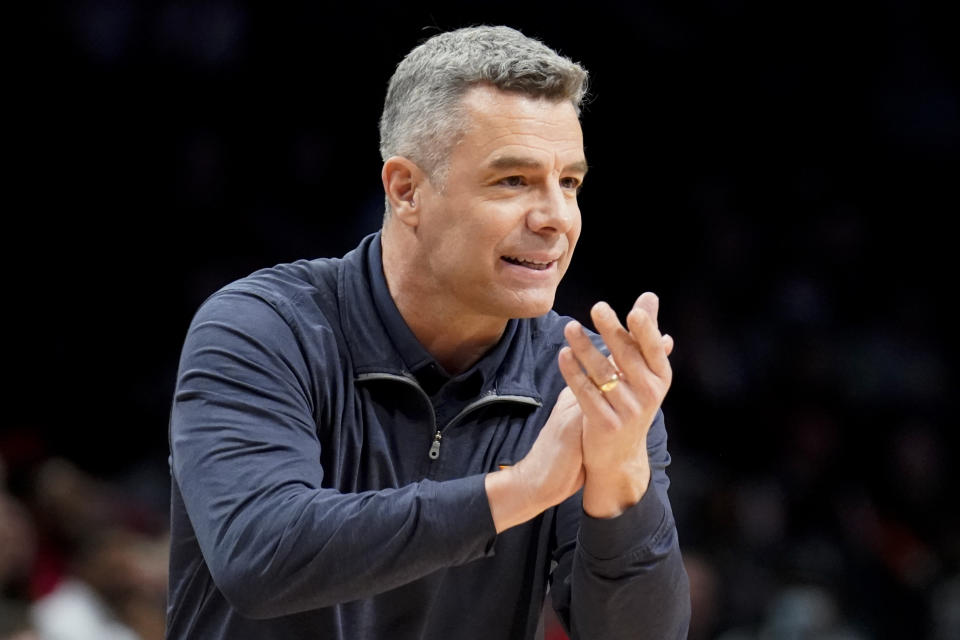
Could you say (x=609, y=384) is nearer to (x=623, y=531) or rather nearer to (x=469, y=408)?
(x=623, y=531)

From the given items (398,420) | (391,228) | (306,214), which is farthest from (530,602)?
(306,214)

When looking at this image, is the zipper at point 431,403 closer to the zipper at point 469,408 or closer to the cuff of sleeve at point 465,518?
the zipper at point 469,408

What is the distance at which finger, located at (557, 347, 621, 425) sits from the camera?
2.17m

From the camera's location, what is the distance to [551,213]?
8.27 ft

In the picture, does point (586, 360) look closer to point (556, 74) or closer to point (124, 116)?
point (556, 74)

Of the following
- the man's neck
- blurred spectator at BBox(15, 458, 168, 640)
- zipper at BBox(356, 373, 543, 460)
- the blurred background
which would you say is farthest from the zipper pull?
the blurred background

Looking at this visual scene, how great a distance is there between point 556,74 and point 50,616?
287 cm

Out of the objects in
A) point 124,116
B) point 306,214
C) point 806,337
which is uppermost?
point 124,116

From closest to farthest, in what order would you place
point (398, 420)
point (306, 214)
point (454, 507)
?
point (454, 507) < point (398, 420) < point (306, 214)

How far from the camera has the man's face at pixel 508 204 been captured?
2514 millimetres

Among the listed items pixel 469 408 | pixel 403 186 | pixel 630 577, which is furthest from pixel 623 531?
pixel 403 186

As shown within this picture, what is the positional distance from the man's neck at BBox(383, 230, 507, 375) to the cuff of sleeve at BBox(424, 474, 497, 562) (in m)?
0.55

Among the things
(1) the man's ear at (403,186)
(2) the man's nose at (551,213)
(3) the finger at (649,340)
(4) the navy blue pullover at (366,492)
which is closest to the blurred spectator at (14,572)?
(4) the navy blue pullover at (366,492)

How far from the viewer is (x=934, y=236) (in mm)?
7266
